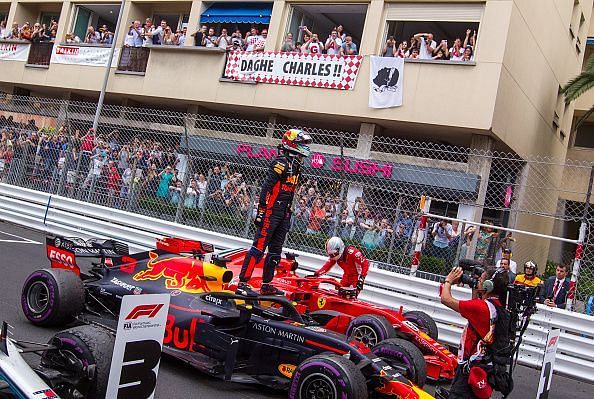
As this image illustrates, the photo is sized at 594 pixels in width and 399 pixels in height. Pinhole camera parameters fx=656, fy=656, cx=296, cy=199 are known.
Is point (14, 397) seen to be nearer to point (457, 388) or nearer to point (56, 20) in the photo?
point (457, 388)

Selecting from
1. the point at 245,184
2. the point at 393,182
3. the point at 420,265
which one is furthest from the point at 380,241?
the point at 393,182

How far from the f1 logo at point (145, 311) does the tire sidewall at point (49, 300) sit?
257 cm

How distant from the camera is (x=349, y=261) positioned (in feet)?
26.0

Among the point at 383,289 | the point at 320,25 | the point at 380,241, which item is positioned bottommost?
the point at 383,289

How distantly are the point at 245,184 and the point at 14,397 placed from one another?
783 centimetres

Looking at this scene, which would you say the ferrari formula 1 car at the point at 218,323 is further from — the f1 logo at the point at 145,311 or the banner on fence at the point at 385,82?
the banner on fence at the point at 385,82

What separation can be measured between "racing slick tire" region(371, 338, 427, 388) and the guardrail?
314 centimetres

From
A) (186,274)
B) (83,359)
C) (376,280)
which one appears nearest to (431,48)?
(376,280)

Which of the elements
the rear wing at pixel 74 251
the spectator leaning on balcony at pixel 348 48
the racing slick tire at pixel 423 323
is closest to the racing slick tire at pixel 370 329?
the racing slick tire at pixel 423 323

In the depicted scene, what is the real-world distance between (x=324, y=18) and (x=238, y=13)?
2685 millimetres

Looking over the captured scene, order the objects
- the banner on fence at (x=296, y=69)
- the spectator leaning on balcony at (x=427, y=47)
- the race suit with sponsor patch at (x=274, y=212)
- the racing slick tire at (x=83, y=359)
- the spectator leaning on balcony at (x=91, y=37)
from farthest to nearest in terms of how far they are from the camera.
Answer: the spectator leaning on balcony at (x=91, y=37) → the banner on fence at (x=296, y=69) → the spectator leaning on balcony at (x=427, y=47) → the race suit with sponsor patch at (x=274, y=212) → the racing slick tire at (x=83, y=359)

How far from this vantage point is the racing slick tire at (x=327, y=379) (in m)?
4.55

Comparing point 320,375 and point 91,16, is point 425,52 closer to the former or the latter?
point 320,375

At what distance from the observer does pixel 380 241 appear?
9695mm
